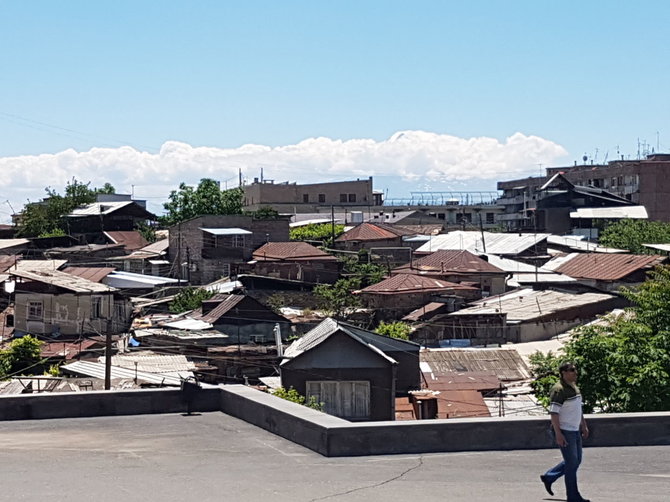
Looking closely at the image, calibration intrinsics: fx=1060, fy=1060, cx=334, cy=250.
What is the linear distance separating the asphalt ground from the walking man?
0.18 m

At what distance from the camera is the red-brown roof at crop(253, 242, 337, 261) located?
182 feet

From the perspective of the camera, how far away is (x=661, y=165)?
85.4m

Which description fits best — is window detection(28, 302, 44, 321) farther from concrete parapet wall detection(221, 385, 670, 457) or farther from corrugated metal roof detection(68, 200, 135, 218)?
concrete parapet wall detection(221, 385, 670, 457)

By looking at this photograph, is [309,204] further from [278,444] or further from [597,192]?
[278,444]

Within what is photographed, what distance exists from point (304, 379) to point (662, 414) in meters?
18.7

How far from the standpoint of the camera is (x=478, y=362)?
3503cm

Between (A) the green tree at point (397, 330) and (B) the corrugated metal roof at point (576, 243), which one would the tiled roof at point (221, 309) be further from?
(B) the corrugated metal roof at point (576, 243)

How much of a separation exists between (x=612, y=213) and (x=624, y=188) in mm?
15694

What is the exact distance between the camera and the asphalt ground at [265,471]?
7.11 meters

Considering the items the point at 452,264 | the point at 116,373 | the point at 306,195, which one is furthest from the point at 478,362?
the point at 306,195

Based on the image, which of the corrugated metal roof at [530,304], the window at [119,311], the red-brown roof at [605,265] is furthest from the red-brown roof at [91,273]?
the red-brown roof at [605,265]

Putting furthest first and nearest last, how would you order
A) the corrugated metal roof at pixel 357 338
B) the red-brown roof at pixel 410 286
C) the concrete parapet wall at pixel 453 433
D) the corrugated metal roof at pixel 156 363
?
1. the red-brown roof at pixel 410 286
2. the corrugated metal roof at pixel 357 338
3. the corrugated metal roof at pixel 156 363
4. the concrete parapet wall at pixel 453 433

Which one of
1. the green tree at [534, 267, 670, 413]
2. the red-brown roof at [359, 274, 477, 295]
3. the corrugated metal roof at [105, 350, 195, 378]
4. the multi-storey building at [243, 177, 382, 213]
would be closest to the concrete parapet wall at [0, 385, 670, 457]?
the green tree at [534, 267, 670, 413]

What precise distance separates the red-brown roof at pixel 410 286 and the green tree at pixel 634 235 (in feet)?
56.9
